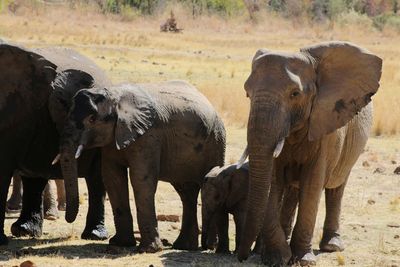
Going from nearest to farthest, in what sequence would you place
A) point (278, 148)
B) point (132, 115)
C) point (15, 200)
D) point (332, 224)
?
point (278, 148) < point (132, 115) < point (332, 224) < point (15, 200)

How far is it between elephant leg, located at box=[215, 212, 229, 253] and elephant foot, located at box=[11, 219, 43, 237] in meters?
2.18

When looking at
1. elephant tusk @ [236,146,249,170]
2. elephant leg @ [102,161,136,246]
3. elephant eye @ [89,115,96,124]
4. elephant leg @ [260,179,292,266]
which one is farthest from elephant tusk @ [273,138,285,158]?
elephant leg @ [102,161,136,246]

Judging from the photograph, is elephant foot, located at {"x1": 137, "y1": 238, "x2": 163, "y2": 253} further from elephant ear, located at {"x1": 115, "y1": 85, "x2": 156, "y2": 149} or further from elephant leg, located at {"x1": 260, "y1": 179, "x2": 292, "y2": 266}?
elephant leg, located at {"x1": 260, "y1": 179, "x2": 292, "y2": 266}

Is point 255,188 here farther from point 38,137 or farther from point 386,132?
point 386,132

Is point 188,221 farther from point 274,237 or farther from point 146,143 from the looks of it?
point 274,237

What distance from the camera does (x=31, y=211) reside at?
12.5 m

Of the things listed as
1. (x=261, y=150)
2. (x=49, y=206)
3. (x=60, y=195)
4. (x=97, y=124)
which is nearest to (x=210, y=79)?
(x=60, y=195)

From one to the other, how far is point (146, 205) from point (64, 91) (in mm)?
1574

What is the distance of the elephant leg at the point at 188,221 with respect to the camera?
38.8ft

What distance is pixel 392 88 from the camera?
28984 millimetres

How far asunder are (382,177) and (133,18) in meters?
49.2

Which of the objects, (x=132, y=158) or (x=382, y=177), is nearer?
(x=132, y=158)

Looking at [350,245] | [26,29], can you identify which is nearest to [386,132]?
[350,245]

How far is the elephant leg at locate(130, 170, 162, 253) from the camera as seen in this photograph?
36.8ft
